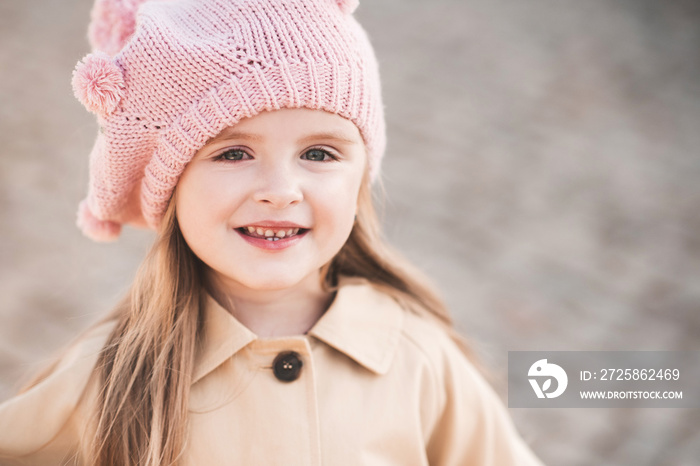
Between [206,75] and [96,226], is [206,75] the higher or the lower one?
the higher one

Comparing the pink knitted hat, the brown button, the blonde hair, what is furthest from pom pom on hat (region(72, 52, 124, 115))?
the brown button

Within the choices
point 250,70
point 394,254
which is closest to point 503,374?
point 394,254

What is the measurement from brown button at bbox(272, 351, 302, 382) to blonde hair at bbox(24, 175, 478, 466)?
0.19 meters

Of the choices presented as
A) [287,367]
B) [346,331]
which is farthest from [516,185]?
[287,367]

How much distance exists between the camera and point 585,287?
3.31 m

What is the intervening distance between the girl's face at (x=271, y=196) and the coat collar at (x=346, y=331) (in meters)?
0.13

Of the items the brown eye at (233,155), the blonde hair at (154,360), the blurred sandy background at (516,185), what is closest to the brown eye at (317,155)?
the brown eye at (233,155)

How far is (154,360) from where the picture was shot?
155cm

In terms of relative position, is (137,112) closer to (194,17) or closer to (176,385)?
(194,17)

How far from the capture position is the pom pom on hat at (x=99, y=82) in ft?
4.65

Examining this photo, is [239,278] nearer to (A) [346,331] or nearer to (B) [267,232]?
(B) [267,232]

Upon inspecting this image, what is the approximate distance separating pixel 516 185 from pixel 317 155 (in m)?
→ 2.74

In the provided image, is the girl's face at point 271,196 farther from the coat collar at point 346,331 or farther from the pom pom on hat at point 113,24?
the pom pom on hat at point 113,24

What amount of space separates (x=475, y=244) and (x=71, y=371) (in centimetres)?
245
